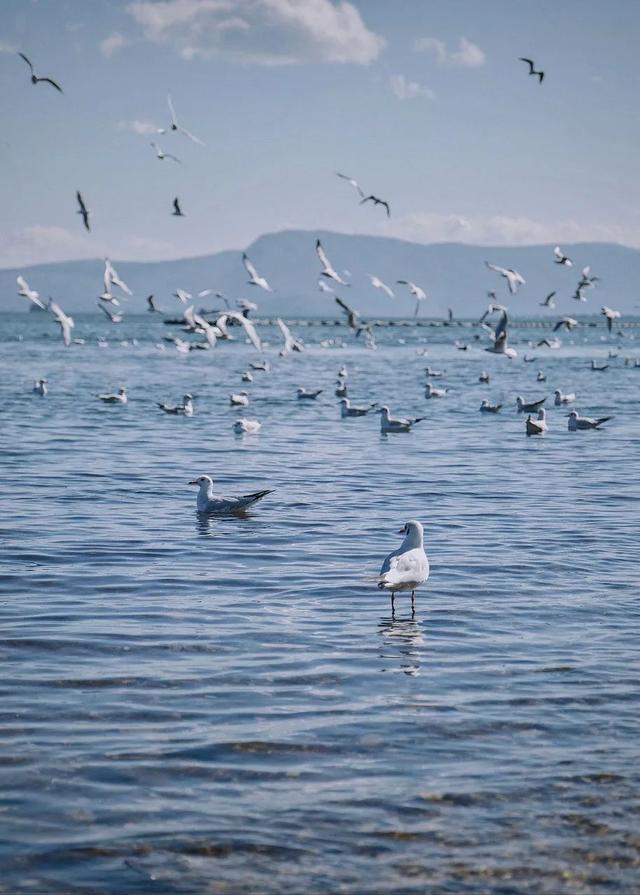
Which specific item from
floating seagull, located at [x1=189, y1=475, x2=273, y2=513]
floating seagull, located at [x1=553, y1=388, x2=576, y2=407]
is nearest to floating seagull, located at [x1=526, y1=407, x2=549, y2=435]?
floating seagull, located at [x1=553, y1=388, x2=576, y2=407]

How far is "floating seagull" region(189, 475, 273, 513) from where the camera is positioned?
1812 centimetres

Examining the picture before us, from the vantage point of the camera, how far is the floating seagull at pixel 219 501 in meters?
18.1

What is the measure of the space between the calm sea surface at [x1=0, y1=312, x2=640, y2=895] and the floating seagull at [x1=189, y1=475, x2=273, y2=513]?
0.31 meters

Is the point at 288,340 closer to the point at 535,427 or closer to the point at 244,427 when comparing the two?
the point at 244,427

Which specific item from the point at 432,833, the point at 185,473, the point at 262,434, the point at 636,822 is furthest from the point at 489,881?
the point at 262,434

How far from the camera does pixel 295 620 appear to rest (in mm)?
11703

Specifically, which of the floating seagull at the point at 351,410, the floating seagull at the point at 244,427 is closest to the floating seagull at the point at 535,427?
the floating seagull at the point at 351,410

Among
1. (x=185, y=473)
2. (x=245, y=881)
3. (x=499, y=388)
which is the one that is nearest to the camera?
(x=245, y=881)

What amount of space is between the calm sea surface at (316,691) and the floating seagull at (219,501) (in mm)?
312

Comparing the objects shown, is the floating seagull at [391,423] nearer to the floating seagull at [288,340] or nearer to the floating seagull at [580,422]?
the floating seagull at [580,422]

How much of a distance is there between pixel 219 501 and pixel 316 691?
348 inches

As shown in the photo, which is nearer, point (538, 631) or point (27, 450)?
point (538, 631)

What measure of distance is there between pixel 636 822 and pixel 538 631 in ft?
13.5

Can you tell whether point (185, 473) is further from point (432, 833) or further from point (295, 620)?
point (432, 833)
